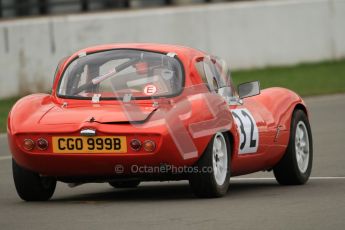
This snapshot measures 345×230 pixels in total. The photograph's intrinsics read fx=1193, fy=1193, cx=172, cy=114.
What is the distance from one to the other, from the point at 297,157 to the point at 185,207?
2.44 metres

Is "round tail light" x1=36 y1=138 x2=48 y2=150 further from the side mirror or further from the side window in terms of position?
the side mirror

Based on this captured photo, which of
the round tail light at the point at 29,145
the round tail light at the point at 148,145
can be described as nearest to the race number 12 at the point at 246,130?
the round tail light at the point at 148,145

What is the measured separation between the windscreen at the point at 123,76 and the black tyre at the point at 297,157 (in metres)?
1.59

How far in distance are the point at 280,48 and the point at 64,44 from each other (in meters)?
5.78

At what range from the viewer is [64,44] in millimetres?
22422

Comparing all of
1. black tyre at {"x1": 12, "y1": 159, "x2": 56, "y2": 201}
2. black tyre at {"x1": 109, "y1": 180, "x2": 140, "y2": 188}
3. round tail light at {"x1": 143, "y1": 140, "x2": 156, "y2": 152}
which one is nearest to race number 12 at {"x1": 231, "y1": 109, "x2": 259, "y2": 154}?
round tail light at {"x1": 143, "y1": 140, "x2": 156, "y2": 152}

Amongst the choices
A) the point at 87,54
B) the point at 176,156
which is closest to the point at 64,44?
the point at 87,54

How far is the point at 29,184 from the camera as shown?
385 inches

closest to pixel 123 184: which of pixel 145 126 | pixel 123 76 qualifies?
pixel 123 76

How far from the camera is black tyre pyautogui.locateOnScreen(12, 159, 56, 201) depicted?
9773 mm

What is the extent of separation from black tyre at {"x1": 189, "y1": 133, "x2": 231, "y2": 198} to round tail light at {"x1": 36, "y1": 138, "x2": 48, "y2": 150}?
117 cm

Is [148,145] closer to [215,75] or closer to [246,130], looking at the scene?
[246,130]

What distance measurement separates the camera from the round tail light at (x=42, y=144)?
9375mm

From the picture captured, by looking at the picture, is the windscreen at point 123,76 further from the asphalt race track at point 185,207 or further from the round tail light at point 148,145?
the asphalt race track at point 185,207
